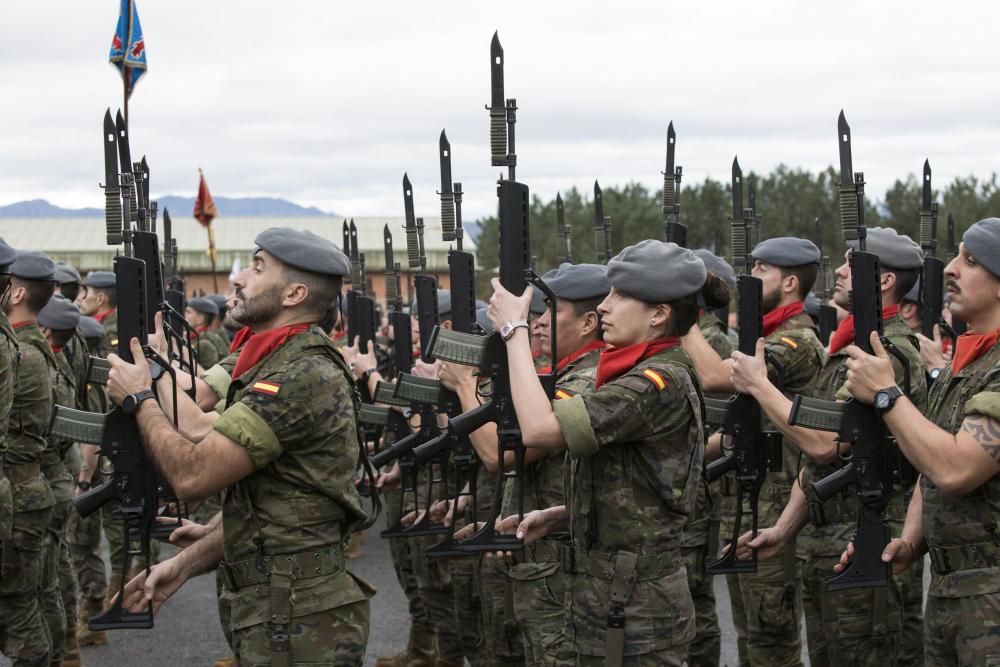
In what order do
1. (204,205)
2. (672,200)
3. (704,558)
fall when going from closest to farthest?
(704,558) → (672,200) → (204,205)

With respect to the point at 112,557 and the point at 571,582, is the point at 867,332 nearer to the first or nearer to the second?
the point at 571,582

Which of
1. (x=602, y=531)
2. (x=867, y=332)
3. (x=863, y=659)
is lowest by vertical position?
(x=863, y=659)

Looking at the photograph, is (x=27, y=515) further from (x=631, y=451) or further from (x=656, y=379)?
(x=656, y=379)

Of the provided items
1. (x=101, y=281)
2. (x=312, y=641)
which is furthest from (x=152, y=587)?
(x=101, y=281)

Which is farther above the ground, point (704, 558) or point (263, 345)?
point (263, 345)

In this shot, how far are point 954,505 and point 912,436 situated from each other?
1.17ft

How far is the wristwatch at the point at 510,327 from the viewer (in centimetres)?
502

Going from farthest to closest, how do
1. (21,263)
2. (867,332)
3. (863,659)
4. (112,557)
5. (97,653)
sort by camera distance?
(112,557) < (97,653) < (21,263) < (863,659) < (867,332)

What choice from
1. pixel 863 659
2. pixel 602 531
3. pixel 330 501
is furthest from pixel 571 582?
pixel 863 659

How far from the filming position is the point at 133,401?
4750mm

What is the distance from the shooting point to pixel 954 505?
15.4ft

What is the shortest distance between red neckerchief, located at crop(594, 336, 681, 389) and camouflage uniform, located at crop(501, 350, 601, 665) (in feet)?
3.00

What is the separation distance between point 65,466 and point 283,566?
4.12 meters

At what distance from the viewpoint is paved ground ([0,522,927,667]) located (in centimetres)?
914
